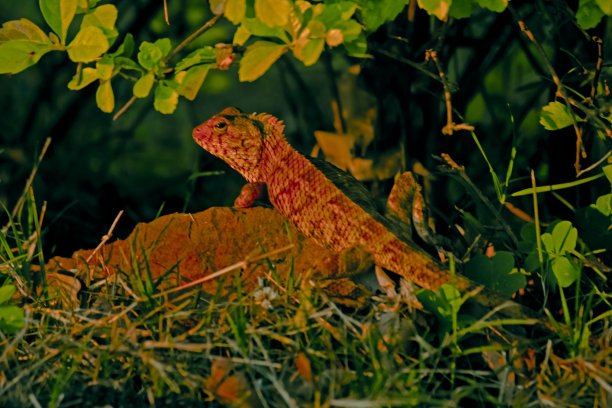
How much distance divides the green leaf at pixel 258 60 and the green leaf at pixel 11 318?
1.32 m

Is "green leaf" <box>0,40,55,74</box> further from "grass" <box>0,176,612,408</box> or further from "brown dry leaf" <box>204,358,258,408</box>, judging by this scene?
"brown dry leaf" <box>204,358,258,408</box>

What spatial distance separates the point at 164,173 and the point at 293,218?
396 cm

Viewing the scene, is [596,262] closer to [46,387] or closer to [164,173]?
[46,387]

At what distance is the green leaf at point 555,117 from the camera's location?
8.41 feet

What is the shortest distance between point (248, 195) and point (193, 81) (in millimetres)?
884

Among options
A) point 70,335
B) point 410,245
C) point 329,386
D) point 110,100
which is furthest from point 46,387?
point 410,245

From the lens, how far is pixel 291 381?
1.99 metres

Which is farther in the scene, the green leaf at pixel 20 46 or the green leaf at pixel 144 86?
the green leaf at pixel 144 86

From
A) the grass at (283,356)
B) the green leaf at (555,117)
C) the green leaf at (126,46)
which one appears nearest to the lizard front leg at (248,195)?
the grass at (283,356)

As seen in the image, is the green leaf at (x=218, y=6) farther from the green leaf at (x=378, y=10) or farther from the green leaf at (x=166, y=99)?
the green leaf at (x=378, y=10)

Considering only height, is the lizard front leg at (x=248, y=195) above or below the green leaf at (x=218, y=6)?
below

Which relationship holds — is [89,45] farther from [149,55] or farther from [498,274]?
[498,274]

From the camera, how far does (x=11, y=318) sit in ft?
7.36

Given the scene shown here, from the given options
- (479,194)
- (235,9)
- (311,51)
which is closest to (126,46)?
(235,9)
